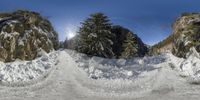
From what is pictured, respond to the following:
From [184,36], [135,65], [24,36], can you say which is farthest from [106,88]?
[24,36]

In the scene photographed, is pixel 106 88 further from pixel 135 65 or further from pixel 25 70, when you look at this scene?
pixel 25 70

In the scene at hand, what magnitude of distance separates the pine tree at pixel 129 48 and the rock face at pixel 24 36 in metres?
4.25

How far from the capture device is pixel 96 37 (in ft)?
142

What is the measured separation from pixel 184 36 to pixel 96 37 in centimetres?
541

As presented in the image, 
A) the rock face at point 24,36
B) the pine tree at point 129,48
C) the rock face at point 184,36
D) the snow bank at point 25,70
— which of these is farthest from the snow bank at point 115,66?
the snow bank at point 25,70

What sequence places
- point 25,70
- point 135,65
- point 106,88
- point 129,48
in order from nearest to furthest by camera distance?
1. point 106,88
2. point 25,70
3. point 135,65
4. point 129,48

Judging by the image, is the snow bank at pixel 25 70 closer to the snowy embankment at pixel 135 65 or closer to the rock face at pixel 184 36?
the snowy embankment at pixel 135 65

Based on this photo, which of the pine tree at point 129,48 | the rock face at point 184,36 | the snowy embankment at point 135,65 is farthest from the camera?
the pine tree at point 129,48

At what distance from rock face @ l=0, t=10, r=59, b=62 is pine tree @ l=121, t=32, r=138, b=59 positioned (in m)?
4.25

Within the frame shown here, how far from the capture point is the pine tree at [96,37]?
43.5 meters

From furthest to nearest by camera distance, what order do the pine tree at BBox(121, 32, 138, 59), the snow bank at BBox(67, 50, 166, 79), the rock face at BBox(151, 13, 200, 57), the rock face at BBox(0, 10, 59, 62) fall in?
the pine tree at BBox(121, 32, 138, 59)
the rock face at BBox(0, 10, 59, 62)
the snow bank at BBox(67, 50, 166, 79)
the rock face at BBox(151, 13, 200, 57)

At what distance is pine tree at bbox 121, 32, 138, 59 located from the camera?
44081 millimetres

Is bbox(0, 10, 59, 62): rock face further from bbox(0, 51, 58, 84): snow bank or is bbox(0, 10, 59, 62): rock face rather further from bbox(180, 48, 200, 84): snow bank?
bbox(180, 48, 200, 84): snow bank

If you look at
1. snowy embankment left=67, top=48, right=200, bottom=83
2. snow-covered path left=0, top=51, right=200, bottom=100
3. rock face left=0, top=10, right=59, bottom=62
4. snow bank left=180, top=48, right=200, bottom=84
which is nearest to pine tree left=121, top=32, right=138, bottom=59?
snowy embankment left=67, top=48, right=200, bottom=83
